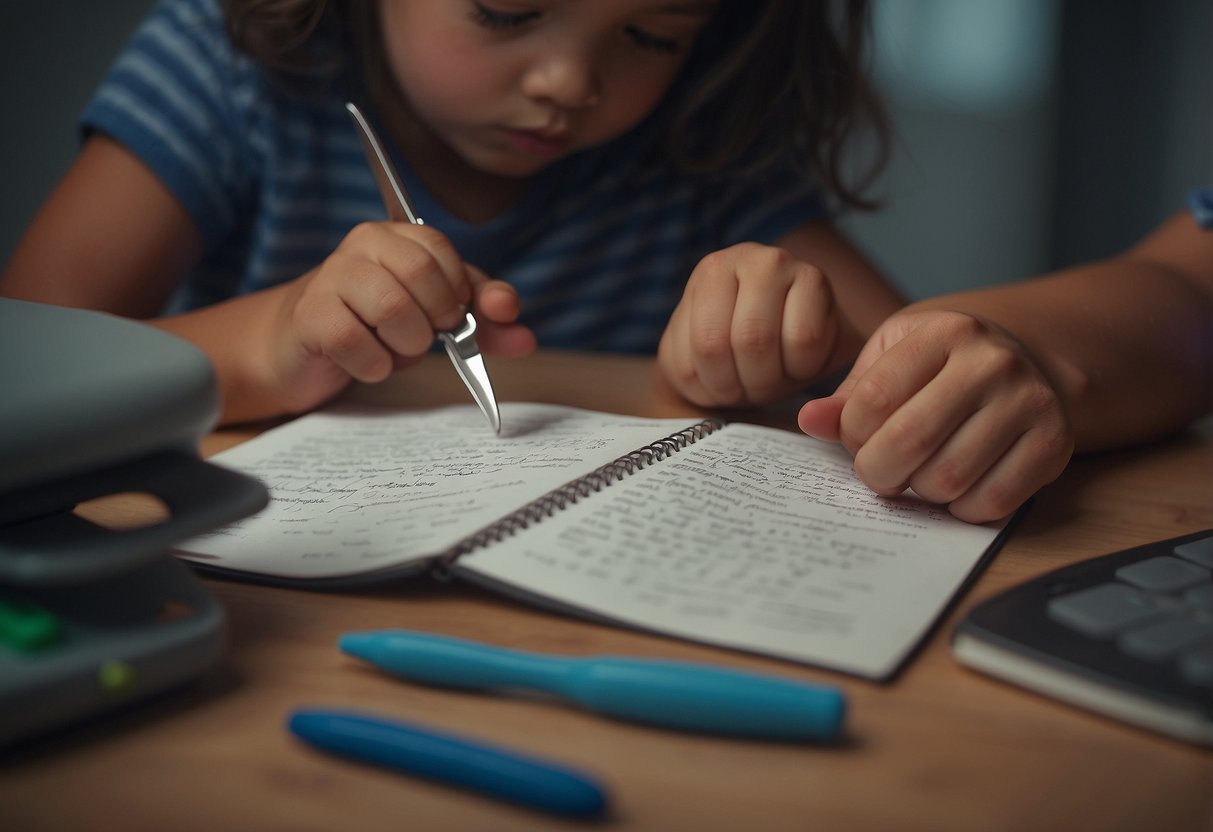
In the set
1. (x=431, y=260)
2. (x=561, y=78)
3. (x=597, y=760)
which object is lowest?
(x=597, y=760)

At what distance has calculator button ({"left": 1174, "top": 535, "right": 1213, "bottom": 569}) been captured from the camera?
1.33ft

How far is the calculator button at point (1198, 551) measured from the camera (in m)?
0.41

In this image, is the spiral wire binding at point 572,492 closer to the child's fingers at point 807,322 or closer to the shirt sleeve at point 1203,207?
the child's fingers at point 807,322

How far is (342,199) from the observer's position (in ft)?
3.16

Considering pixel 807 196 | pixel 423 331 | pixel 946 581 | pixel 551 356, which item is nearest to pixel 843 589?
pixel 946 581

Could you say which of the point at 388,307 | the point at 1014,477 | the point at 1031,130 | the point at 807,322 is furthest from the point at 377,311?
the point at 1031,130

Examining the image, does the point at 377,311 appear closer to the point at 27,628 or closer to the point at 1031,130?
the point at 27,628

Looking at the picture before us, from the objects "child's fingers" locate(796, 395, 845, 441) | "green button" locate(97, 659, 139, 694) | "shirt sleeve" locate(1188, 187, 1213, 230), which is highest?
"shirt sleeve" locate(1188, 187, 1213, 230)

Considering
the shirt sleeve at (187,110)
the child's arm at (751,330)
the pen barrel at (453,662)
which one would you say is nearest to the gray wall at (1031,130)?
the shirt sleeve at (187,110)

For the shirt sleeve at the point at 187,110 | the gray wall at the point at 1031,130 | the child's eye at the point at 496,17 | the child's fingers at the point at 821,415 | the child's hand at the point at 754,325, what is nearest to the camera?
the child's fingers at the point at 821,415

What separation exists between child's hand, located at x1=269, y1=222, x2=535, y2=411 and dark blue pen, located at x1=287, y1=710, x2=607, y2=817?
32 centimetres

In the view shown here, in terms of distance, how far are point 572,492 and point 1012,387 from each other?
20cm

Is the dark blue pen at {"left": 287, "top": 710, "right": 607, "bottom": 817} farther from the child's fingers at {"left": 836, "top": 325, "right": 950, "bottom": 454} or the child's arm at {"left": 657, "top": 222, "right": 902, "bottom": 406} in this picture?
the child's arm at {"left": 657, "top": 222, "right": 902, "bottom": 406}

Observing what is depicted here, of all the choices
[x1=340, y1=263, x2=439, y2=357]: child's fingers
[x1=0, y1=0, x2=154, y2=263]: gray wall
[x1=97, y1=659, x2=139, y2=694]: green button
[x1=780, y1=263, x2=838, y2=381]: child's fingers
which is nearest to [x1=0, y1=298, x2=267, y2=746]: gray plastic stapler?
[x1=97, y1=659, x2=139, y2=694]: green button
